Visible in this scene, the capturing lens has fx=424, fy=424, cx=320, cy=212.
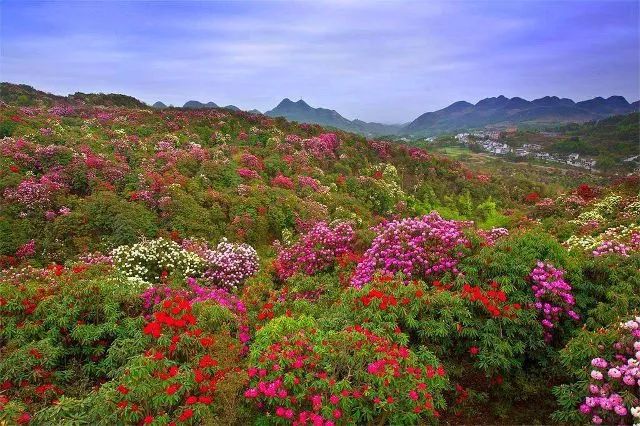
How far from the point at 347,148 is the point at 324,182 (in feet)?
22.1

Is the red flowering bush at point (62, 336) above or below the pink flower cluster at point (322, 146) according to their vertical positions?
below

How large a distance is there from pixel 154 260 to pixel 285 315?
6.05m

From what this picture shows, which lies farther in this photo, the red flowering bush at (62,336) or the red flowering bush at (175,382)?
the red flowering bush at (62,336)

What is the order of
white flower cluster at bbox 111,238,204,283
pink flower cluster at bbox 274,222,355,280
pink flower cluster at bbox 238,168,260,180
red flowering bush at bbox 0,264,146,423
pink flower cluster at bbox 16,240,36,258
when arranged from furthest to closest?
pink flower cluster at bbox 238,168,260,180
pink flower cluster at bbox 16,240,36,258
white flower cluster at bbox 111,238,204,283
pink flower cluster at bbox 274,222,355,280
red flowering bush at bbox 0,264,146,423

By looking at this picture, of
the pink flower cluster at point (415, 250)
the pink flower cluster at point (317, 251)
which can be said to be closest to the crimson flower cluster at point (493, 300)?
the pink flower cluster at point (415, 250)

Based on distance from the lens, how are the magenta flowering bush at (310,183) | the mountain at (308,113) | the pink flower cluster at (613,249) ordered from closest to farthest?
the pink flower cluster at (613,249) < the magenta flowering bush at (310,183) < the mountain at (308,113)

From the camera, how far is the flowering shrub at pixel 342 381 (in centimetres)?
436

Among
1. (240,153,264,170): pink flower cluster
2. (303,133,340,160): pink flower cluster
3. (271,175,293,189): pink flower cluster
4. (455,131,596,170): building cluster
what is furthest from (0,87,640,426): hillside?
(455,131,596,170): building cluster

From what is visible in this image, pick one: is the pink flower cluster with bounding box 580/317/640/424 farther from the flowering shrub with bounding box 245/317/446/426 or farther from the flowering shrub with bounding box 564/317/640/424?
the flowering shrub with bounding box 245/317/446/426

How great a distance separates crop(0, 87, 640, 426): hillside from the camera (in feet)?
15.0

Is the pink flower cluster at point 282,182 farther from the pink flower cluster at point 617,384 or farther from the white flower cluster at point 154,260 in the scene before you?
the pink flower cluster at point 617,384

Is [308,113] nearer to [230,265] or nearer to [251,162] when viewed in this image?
[251,162]

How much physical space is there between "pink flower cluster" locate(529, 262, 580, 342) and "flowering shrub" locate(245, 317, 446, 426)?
2.32 meters

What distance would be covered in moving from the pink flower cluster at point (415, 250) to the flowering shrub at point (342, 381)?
103 inches
